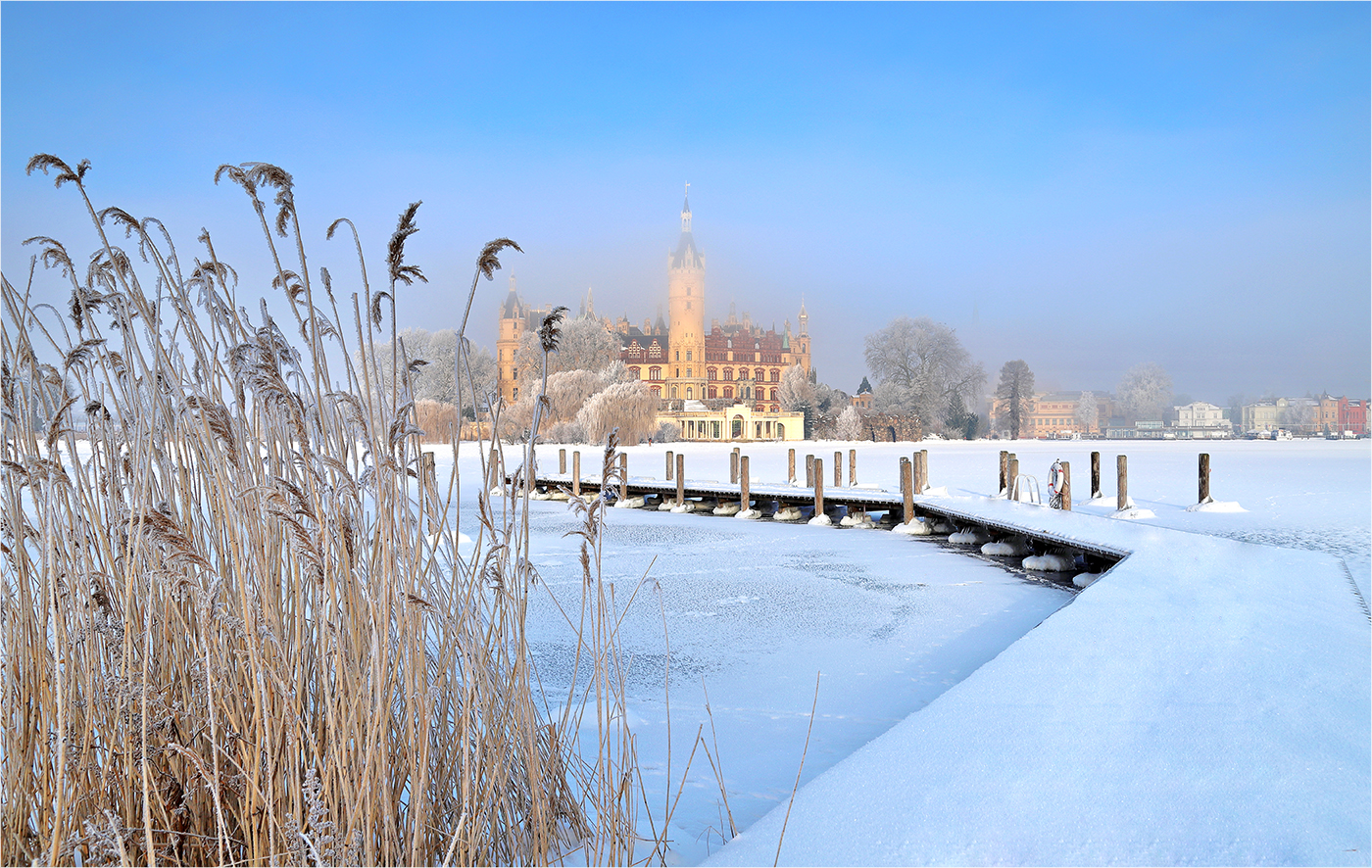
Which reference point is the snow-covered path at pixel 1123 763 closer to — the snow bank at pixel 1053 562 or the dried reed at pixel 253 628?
the dried reed at pixel 253 628

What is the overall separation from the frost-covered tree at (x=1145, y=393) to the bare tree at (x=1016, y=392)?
10.5 m

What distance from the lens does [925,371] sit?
45.3 m

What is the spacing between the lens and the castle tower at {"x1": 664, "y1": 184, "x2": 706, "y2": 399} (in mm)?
64688

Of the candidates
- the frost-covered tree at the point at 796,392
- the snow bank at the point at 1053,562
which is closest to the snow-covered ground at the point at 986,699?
the snow bank at the point at 1053,562

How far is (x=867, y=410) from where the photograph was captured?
43500 millimetres

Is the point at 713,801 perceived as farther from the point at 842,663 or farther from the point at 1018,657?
the point at 842,663

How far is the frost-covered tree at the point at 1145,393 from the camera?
189ft

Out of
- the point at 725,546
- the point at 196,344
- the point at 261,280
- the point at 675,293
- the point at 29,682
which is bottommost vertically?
the point at 725,546

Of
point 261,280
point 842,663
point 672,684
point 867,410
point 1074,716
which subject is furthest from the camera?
point 867,410

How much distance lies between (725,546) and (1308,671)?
6637mm

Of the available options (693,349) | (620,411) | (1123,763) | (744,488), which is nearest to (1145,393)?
(693,349)

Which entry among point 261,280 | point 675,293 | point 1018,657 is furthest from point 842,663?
point 675,293

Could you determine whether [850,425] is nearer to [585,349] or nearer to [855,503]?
[585,349]

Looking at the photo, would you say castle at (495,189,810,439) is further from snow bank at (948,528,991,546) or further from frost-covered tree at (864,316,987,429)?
snow bank at (948,528,991,546)
